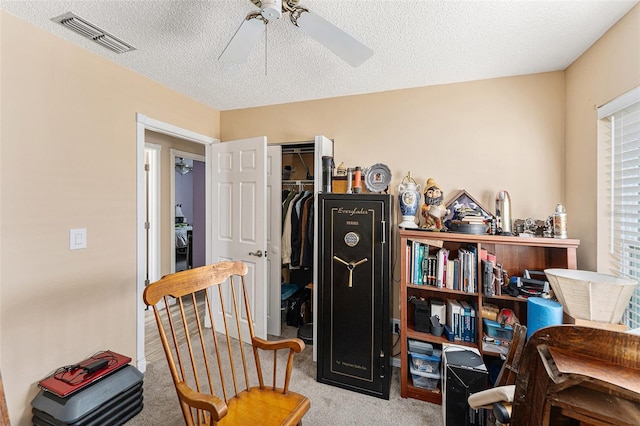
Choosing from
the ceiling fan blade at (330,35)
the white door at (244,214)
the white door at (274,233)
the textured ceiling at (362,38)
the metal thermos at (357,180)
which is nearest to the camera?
the ceiling fan blade at (330,35)

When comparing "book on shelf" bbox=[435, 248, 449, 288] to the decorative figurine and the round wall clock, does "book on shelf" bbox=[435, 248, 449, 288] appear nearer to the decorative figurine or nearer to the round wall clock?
the decorative figurine

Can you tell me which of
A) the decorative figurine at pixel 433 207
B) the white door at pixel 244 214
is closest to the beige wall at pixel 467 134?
the decorative figurine at pixel 433 207

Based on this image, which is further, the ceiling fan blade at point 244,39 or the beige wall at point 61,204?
the beige wall at point 61,204

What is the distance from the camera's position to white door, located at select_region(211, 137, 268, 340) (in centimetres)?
266

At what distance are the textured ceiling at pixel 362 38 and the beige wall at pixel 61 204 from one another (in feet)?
0.66

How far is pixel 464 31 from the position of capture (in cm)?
162

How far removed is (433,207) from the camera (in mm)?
2156

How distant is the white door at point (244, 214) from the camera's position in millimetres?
2658

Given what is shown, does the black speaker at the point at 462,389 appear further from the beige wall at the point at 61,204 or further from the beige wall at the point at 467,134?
the beige wall at the point at 61,204

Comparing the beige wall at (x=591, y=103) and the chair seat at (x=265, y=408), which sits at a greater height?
the beige wall at (x=591, y=103)

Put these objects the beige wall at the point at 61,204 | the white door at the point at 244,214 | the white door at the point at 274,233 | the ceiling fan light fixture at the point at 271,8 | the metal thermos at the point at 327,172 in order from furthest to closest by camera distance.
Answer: the white door at the point at 274,233
the white door at the point at 244,214
the metal thermos at the point at 327,172
the beige wall at the point at 61,204
the ceiling fan light fixture at the point at 271,8

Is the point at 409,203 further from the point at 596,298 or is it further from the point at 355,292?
the point at 596,298

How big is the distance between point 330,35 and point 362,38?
0.60 metres

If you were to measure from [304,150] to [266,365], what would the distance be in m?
2.20
